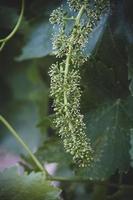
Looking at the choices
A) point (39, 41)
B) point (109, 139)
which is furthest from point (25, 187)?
point (39, 41)

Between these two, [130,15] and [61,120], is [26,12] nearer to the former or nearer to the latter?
[130,15]

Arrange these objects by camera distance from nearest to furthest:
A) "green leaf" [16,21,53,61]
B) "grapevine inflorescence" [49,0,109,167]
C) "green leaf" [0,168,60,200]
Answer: "grapevine inflorescence" [49,0,109,167]
"green leaf" [0,168,60,200]
"green leaf" [16,21,53,61]

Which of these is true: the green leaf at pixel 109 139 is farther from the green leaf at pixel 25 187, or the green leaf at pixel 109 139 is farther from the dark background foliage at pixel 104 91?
the green leaf at pixel 25 187

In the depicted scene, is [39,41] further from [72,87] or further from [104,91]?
[72,87]

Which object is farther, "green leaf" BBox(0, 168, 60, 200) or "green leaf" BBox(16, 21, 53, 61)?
"green leaf" BBox(16, 21, 53, 61)

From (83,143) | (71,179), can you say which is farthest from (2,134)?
(83,143)

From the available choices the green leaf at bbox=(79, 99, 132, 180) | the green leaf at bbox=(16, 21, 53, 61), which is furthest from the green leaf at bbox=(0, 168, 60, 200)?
the green leaf at bbox=(16, 21, 53, 61)

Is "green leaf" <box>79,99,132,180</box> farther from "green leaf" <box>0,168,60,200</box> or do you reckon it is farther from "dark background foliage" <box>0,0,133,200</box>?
"green leaf" <box>0,168,60,200</box>

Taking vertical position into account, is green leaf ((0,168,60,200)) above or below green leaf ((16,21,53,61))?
below
